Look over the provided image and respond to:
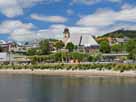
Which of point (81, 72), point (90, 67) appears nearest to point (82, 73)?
point (81, 72)

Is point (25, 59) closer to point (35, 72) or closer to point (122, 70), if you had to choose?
point (35, 72)

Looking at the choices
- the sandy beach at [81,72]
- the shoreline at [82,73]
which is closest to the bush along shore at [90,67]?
the shoreline at [82,73]

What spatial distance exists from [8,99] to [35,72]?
229ft

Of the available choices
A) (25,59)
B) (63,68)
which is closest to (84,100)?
(63,68)

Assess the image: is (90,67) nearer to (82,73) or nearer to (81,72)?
(81,72)

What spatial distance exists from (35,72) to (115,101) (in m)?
73.6

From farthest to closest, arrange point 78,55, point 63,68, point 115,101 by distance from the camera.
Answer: point 78,55 → point 63,68 → point 115,101

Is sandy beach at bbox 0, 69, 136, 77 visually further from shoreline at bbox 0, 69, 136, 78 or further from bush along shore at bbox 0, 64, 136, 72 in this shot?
bush along shore at bbox 0, 64, 136, 72

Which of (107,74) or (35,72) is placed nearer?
(107,74)

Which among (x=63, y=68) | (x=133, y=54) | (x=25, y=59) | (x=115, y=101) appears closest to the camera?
(x=115, y=101)

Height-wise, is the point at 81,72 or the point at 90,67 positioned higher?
the point at 90,67

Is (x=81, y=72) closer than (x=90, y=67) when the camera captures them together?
Yes

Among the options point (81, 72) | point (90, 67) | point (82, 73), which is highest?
point (90, 67)

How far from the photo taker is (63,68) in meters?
118
